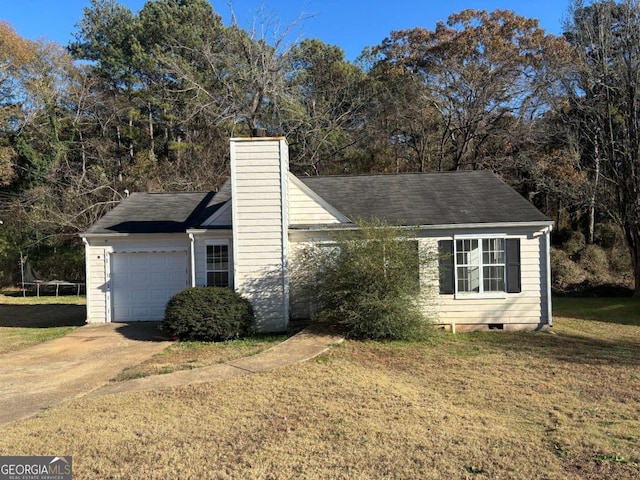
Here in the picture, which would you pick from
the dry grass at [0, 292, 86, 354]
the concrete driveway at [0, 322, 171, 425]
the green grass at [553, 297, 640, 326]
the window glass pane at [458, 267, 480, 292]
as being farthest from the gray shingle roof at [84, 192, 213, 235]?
the green grass at [553, 297, 640, 326]

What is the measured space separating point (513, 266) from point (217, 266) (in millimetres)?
7439

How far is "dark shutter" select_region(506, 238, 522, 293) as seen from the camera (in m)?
11.4

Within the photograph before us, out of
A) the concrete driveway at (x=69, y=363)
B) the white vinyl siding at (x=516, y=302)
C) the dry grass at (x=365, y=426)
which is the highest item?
the white vinyl siding at (x=516, y=302)

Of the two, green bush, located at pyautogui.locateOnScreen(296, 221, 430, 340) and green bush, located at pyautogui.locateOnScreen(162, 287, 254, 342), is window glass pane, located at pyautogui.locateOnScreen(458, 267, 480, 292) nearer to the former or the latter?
green bush, located at pyautogui.locateOnScreen(296, 221, 430, 340)

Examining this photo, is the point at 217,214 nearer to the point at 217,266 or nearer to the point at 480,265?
the point at 217,266

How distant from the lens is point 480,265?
1149cm

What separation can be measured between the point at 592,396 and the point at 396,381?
2545 mm

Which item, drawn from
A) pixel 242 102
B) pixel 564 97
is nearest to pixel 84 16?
pixel 242 102

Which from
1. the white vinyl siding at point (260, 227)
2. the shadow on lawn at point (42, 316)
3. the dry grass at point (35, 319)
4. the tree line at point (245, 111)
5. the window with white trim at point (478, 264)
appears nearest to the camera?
the white vinyl siding at point (260, 227)

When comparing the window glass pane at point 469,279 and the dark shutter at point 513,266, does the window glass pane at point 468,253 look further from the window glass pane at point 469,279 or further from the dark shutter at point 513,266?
the dark shutter at point 513,266

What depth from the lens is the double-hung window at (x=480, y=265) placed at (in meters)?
11.4

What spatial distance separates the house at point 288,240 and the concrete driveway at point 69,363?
5.29ft

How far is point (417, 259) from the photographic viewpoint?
384 inches

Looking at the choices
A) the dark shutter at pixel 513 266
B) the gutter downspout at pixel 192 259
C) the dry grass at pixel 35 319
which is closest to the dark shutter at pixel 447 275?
the dark shutter at pixel 513 266
